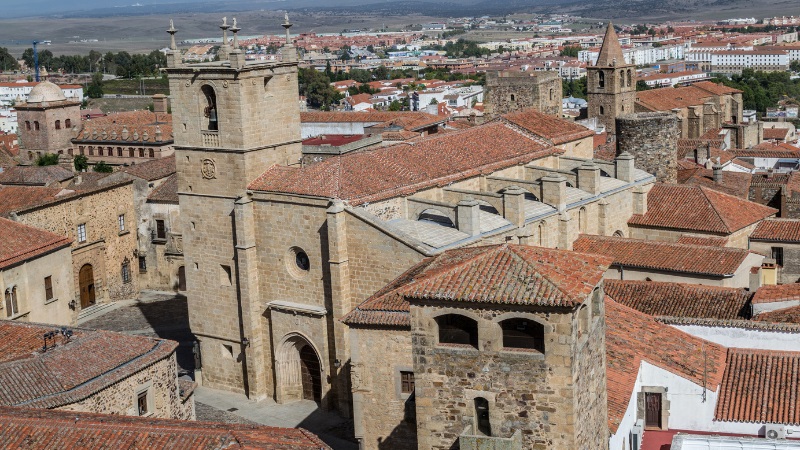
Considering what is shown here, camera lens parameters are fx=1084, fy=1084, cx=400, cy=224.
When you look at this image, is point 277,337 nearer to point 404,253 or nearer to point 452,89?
point 404,253

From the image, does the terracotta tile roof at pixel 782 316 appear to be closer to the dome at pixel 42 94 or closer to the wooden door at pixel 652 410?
the wooden door at pixel 652 410

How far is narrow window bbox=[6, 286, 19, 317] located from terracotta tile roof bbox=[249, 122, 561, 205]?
29.3ft

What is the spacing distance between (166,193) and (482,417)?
2978 centimetres

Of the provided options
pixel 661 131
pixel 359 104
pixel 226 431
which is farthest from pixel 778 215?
pixel 359 104

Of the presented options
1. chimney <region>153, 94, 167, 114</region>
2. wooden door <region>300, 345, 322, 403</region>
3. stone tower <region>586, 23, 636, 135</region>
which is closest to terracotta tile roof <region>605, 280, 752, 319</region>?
wooden door <region>300, 345, 322, 403</region>

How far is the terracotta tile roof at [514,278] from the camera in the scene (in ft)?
46.3

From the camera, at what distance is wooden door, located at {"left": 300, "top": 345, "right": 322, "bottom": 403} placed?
92.4 ft

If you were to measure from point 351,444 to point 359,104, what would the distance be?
86428mm

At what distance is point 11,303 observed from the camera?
32.0m

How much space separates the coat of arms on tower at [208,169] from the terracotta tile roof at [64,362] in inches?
277

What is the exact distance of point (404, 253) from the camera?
25562 mm

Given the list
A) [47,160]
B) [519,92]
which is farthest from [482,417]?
[47,160]

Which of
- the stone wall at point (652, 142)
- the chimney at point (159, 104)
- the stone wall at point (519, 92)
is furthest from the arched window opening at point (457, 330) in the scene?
the chimney at point (159, 104)

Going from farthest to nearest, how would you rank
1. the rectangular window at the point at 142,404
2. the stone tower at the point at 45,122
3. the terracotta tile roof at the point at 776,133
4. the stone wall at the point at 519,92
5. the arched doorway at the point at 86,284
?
1. the terracotta tile roof at the point at 776,133
2. the stone tower at the point at 45,122
3. the stone wall at the point at 519,92
4. the arched doorway at the point at 86,284
5. the rectangular window at the point at 142,404
